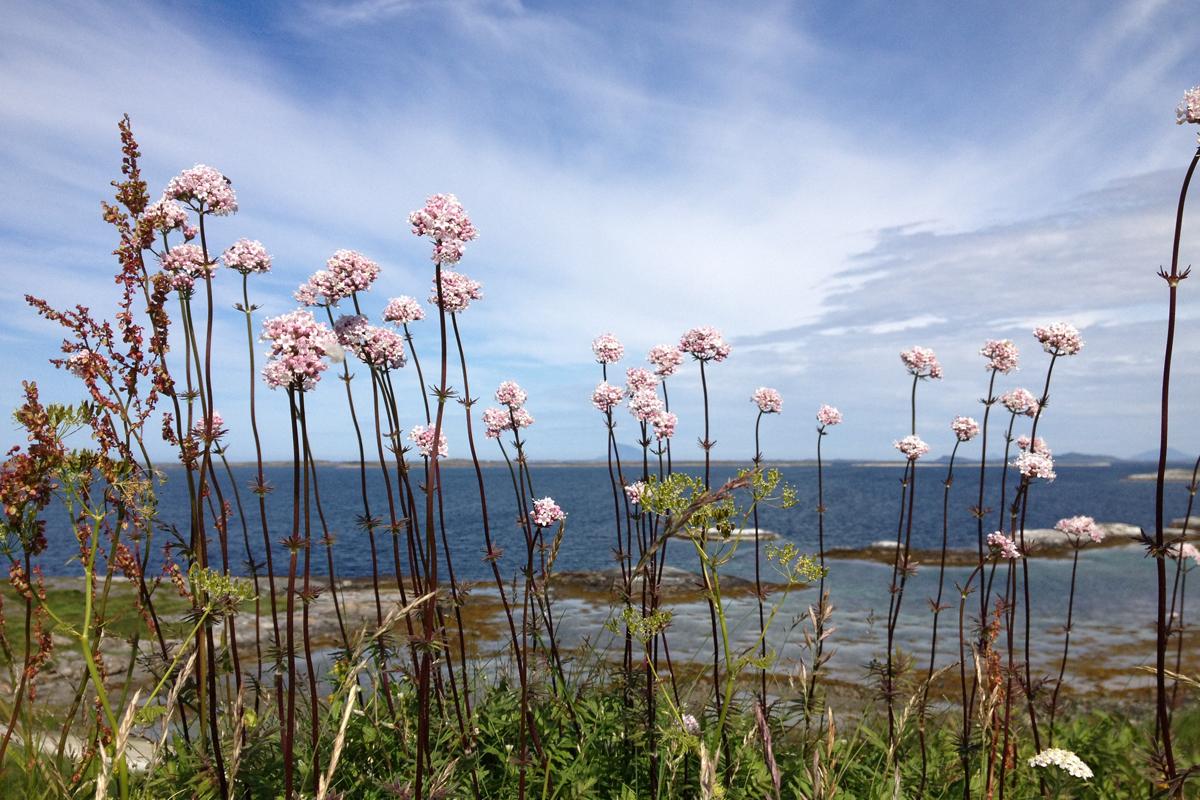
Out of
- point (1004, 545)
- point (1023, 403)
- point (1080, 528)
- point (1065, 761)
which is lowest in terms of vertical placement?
point (1065, 761)

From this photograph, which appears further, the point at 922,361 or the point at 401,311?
the point at 922,361

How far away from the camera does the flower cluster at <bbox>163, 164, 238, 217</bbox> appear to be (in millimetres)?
4195

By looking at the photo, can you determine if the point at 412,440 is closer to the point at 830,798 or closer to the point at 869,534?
the point at 830,798

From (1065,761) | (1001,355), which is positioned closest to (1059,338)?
(1001,355)

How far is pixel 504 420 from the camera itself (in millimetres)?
5742

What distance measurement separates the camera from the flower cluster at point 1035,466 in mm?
5820

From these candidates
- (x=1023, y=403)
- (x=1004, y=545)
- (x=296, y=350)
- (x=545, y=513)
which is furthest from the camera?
(x=1023, y=403)

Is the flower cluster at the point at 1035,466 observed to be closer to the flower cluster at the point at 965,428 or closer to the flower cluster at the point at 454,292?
the flower cluster at the point at 965,428

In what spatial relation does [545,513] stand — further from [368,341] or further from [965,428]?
[965,428]

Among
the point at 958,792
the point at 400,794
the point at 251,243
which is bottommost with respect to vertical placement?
the point at 958,792

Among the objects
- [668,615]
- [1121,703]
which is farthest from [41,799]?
[1121,703]

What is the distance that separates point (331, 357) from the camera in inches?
133

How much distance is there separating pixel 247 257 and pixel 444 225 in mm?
1307

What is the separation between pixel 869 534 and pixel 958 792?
6046 cm
